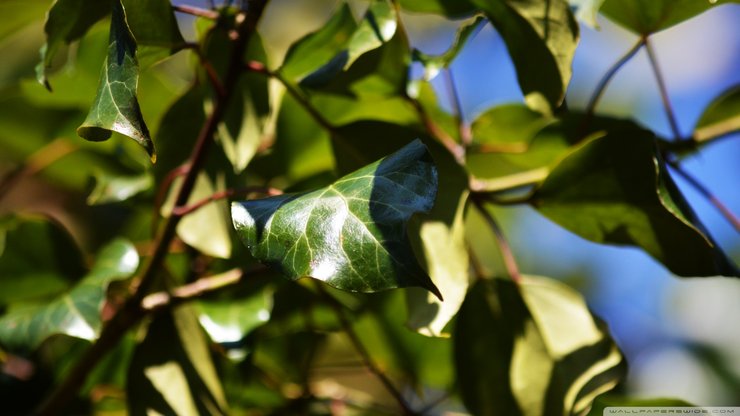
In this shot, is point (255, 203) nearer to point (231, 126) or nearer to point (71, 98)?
point (231, 126)

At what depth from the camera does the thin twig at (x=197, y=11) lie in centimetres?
56

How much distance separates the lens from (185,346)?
635 mm

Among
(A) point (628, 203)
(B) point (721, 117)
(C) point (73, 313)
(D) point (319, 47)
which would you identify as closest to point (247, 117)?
(D) point (319, 47)

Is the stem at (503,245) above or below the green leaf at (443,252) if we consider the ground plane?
below

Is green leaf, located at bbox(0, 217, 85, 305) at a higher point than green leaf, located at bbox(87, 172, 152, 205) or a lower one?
lower

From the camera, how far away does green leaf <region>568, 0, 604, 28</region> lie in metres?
0.61

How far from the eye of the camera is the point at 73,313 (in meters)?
0.58

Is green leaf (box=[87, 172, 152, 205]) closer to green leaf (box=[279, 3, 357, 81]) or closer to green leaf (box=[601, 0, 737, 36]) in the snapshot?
green leaf (box=[279, 3, 357, 81])

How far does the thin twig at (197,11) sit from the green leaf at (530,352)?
12.1 inches

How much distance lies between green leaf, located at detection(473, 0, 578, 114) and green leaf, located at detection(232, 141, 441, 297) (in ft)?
0.52

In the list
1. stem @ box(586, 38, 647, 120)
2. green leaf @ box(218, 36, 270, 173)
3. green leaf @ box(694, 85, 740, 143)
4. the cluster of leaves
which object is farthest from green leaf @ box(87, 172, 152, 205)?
green leaf @ box(694, 85, 740, 143)

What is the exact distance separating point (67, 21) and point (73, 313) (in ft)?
0.70

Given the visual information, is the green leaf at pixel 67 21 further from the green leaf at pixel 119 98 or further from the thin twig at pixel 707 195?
the thin twig at pixel 707 195

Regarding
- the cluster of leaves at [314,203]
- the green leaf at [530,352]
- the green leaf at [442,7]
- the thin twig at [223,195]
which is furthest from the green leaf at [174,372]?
the green leaf at [442,7]
